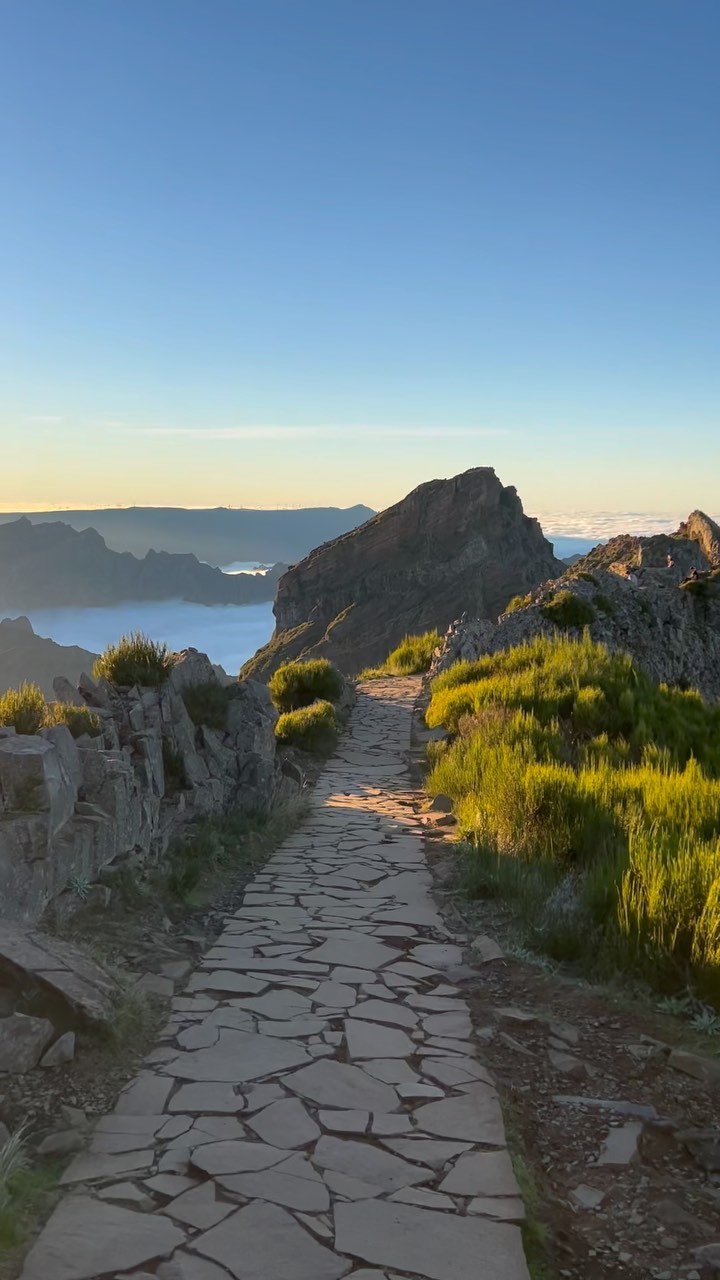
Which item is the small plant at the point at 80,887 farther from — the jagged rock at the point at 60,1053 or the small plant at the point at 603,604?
the small plant at the point at 603,604

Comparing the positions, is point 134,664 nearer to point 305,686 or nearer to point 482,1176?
point 482,1176

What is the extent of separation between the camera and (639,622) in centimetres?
2122

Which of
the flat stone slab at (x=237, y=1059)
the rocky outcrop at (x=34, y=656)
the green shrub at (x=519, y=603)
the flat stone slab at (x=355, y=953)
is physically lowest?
the rocky outcrop at (x=34, y=656)

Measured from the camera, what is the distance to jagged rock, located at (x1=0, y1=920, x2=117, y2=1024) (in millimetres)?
4359

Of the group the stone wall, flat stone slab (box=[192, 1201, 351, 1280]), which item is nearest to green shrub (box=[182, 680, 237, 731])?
the stone wall

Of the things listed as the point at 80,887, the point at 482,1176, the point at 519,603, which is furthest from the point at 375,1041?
the point at 519,603

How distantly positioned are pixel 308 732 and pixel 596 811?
760cm

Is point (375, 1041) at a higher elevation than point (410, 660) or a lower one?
higher

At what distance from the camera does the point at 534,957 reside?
572 centimetres

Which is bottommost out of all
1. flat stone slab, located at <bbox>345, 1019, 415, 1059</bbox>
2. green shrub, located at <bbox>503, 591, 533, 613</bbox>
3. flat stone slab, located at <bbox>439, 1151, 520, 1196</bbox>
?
flat stone slab, located at <bbox>345, 1019, 415, 1059</bbox>

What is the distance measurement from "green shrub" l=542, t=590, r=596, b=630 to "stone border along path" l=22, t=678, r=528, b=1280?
1393 centimetres

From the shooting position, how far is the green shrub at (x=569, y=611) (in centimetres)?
1972

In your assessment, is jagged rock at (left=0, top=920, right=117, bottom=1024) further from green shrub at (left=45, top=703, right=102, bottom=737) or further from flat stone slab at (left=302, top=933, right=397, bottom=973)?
green shrub at (left=45, top=703, right=102, bottom=737)

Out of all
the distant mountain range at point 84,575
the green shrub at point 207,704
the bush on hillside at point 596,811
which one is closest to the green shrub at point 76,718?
the green shrub at point 207,704
